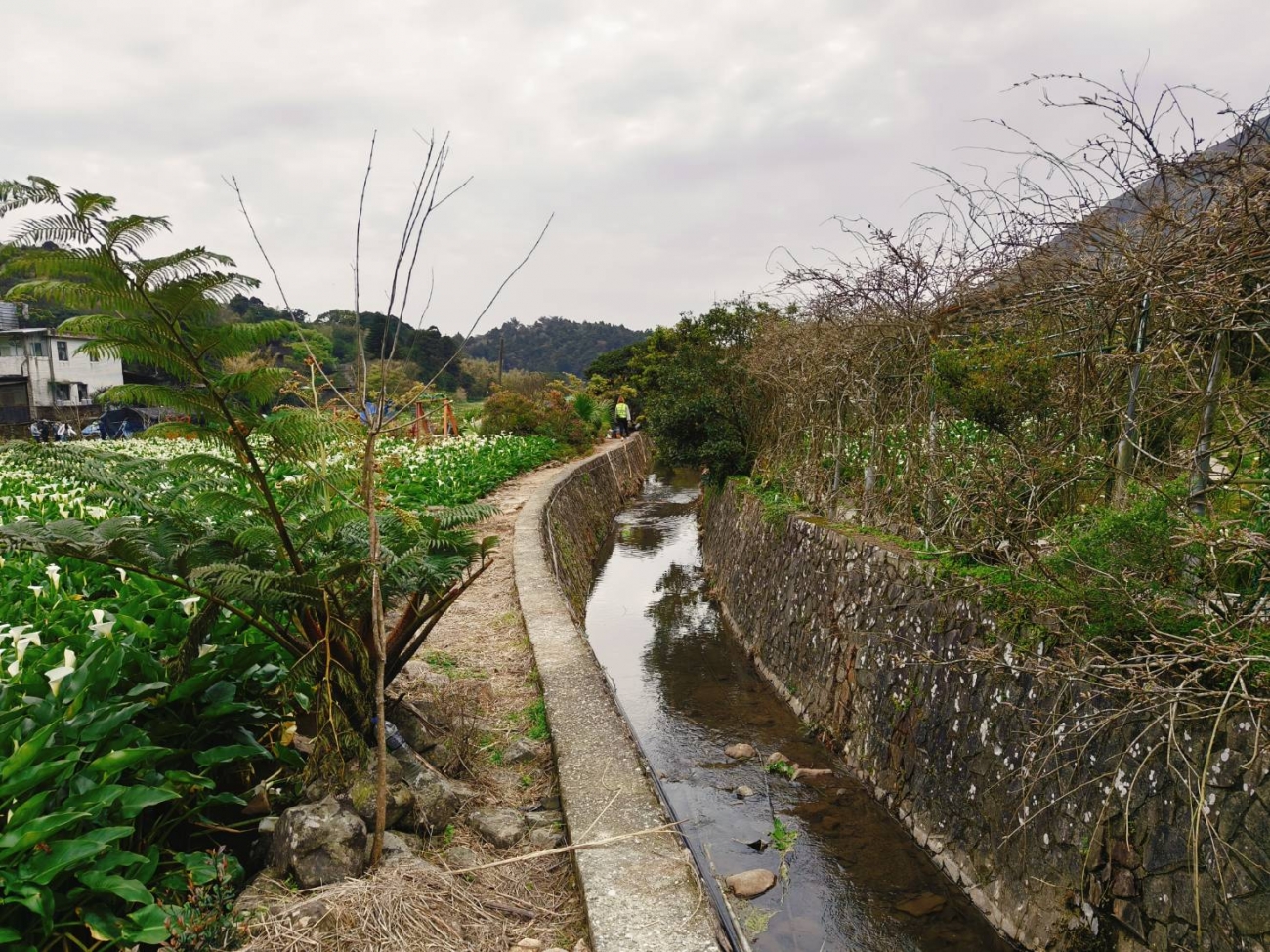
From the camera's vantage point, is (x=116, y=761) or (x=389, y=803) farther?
(x=389, y=803)

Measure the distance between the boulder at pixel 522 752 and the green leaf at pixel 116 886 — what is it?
205cm

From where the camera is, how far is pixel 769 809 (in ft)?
17.2

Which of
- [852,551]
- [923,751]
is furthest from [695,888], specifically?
[852,551]

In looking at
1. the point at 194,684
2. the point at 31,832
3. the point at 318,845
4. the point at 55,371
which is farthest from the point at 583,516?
the point at 55,371

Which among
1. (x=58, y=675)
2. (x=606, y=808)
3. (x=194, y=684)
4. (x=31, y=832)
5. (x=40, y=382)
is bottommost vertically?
(x=606, y=808)

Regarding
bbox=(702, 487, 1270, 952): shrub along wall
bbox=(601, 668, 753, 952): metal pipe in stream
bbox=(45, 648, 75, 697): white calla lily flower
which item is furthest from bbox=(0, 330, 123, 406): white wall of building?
bbox=(601, 668, 753, 952): metal pipe in stream

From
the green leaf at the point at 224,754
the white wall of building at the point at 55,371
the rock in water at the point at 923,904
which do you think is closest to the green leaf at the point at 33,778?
the green leaf at the point at 224,754

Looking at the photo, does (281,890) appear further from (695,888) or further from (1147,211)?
(1147,211)

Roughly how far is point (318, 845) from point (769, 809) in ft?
10.7

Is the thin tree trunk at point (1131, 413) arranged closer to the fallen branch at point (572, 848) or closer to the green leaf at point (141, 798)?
the fallen branch at point (572, 848)

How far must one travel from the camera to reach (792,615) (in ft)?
24.8

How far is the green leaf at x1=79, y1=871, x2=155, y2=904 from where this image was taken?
7.64 ft

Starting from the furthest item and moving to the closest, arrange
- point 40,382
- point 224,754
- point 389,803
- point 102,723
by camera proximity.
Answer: point 40,382, point 389,803, point 224,754, point 102,723

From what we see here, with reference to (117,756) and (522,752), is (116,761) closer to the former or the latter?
(117,756)
